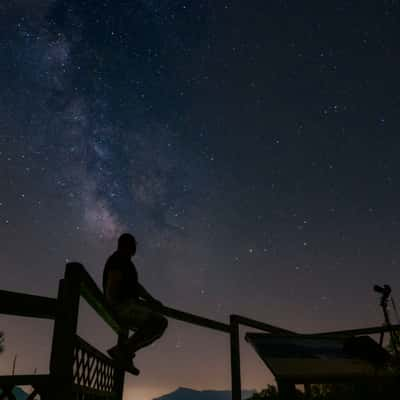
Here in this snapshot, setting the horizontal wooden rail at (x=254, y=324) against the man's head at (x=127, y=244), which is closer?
the man's head at (x=127, y=244)

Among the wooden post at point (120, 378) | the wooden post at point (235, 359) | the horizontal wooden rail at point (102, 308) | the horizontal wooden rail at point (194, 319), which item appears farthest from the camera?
the wooden post at point (235, 359)

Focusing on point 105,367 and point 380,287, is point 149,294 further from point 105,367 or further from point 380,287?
point 380,287

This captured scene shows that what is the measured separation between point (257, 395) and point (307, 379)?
15.1 ft

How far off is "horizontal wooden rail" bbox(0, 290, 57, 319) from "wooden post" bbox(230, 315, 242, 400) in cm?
376

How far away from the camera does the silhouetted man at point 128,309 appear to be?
3.50 m

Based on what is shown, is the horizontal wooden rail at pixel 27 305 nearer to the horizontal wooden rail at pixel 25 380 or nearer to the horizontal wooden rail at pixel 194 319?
the horizontal wooden rail at pixel 25 380

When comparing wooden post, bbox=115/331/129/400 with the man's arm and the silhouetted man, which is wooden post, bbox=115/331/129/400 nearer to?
the silhouetted man

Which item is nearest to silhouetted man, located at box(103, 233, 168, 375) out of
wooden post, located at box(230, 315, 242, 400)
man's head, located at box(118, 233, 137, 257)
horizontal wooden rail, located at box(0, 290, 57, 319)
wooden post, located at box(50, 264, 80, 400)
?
man's head, located at box(118, 233, 137, 257)

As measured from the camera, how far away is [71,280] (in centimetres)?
213

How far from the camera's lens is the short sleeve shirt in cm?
358

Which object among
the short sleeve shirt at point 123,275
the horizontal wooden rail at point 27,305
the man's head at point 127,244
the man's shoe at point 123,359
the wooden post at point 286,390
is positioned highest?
the man's head at point 127,244

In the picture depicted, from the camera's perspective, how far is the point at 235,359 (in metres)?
5.20

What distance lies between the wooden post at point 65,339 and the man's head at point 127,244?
1.76m

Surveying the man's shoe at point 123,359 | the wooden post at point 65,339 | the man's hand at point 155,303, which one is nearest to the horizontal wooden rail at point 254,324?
the man's hand at point 155,303
